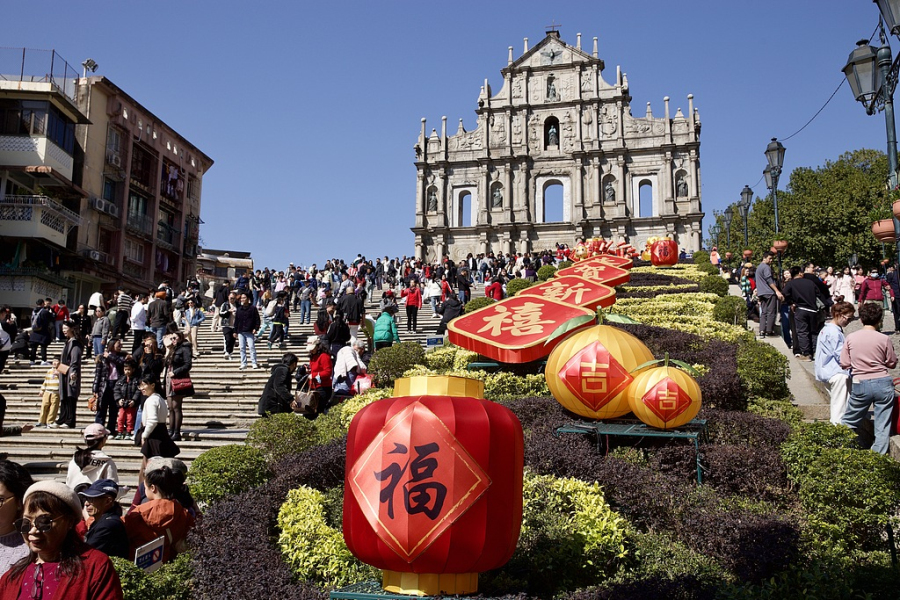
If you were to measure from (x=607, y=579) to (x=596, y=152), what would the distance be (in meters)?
43.3

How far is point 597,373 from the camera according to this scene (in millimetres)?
7578

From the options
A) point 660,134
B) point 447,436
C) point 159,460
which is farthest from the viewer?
point 660,134

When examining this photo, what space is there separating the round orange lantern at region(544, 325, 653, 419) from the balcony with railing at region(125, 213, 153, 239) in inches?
1217

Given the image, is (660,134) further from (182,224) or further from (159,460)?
(159,460)

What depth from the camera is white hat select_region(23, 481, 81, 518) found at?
10.6ft

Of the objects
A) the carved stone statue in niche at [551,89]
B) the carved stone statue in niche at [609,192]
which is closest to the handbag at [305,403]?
the carved stone statue in niche at [609,192]

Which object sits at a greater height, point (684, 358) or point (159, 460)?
point (684, 358)

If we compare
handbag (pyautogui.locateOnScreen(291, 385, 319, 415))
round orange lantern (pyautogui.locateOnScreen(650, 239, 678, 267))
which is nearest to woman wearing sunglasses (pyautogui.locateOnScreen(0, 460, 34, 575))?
handbag (pyautogui.locateOnScreen(291, 385, 319, 415))

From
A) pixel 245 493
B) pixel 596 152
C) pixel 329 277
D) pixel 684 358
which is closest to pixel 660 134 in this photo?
pixel 596 152

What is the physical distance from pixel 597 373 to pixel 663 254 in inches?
768

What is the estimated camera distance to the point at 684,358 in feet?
35.1

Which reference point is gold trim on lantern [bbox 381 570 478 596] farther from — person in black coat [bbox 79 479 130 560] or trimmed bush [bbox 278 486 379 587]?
person in black coat [bbox 79 479 130 560]

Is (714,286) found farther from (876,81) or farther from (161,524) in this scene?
(161,524)

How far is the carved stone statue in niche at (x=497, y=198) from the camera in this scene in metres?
47.7
